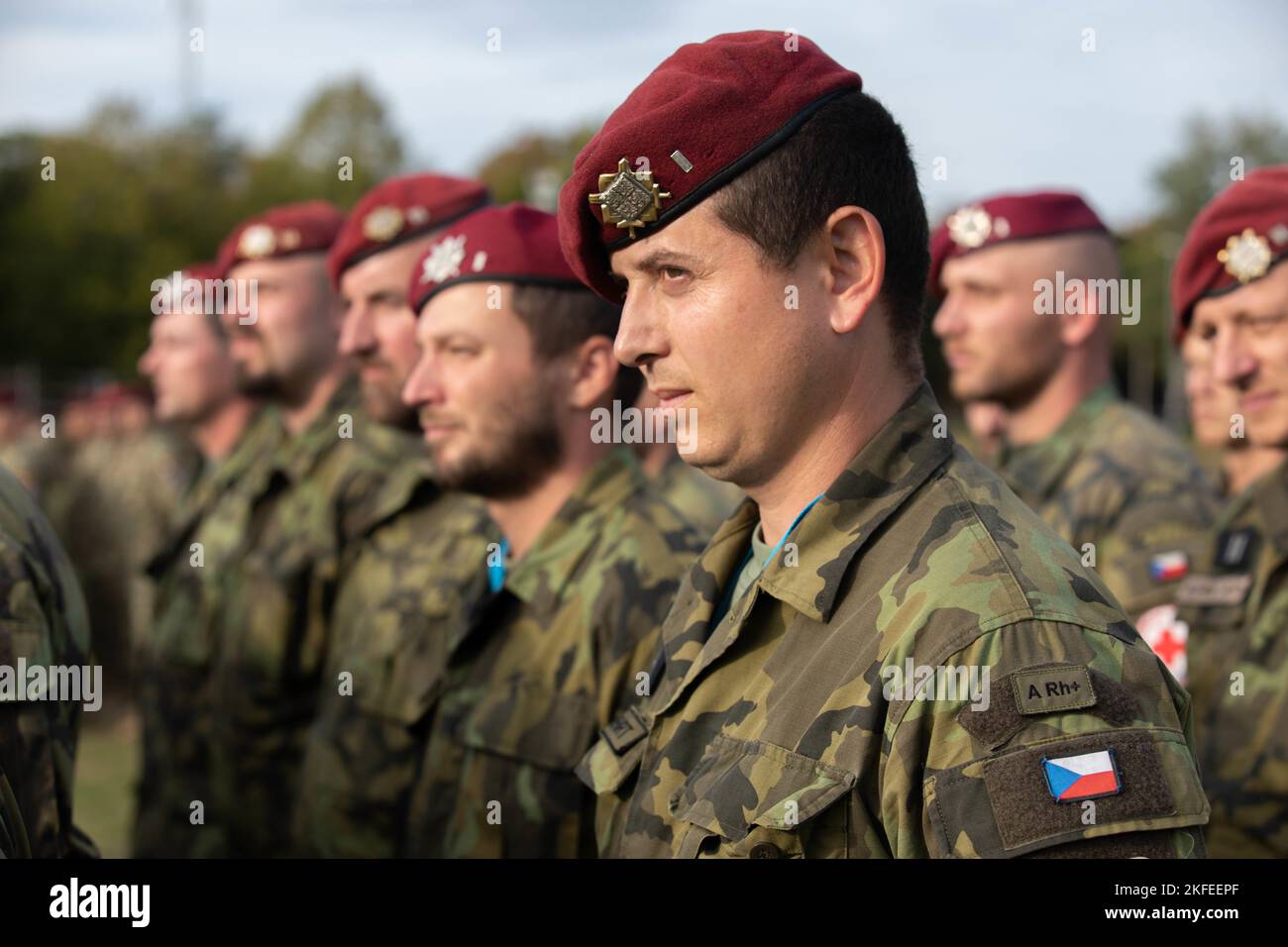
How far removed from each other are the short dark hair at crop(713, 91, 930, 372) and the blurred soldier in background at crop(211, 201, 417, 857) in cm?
332

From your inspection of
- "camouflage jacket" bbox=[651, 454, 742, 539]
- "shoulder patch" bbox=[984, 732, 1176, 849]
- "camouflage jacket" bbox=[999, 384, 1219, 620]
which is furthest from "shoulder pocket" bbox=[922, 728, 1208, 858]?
"camouflage jacket" bbox=[651, 454, 742, 539]

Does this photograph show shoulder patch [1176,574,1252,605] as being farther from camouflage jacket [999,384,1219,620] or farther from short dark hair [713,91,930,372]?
short dark hair [713,91,930,372]

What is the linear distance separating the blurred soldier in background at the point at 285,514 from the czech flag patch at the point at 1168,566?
112 inches

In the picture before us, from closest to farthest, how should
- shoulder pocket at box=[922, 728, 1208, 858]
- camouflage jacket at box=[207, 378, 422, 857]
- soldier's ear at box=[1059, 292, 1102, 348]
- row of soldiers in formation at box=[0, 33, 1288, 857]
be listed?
1. shoulder pocket at box=[922, 728, 1208, 858]
2. row of soldiers in formation at box=[0, 33, 1288, 857]
3. camouflage jacket at box=[207, 378, 422, 857]
4. soldier's ear at box=[1059, 292, 1102, 348]

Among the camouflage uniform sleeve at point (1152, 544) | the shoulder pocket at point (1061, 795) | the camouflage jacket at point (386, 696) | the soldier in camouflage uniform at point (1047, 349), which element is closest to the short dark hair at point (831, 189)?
the shoulder pocket at point (1061, 795)

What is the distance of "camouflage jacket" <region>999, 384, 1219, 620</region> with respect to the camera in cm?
466

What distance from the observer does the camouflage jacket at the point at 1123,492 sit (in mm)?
4656

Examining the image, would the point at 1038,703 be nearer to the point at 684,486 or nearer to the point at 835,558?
the point at 835,558

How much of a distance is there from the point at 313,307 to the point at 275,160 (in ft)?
143

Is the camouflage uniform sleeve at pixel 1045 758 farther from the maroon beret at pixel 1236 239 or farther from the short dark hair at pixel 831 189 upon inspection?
the maroon beret at pixel 1236 239

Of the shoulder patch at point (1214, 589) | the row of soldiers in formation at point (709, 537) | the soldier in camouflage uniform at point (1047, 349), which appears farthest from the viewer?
the soldier in camouflage uniform at point (1047, 349)

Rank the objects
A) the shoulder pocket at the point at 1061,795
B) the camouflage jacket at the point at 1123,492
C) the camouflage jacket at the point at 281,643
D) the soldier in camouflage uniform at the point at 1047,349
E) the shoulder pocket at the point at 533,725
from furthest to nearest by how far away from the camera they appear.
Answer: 1. the camouflage jacket at the point at 281,643
2. the soldier in camouflage uniform at the point at 1047,349
3. the camouflage jacket at the point at 1123,492
4. the shoulder pocket at the point at 533,725
5. the shoulder pocket at the point at 1061,795

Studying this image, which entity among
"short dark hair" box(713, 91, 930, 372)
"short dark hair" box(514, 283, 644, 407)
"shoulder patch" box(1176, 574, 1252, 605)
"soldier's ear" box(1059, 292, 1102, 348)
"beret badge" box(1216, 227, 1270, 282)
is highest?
"soldier's ear" box(1059, 292, 1102, 348)

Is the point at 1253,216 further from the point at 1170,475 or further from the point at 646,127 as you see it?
the point at 646,127
